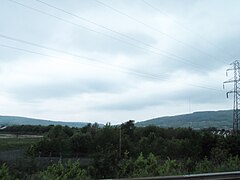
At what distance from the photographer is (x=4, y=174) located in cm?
1371

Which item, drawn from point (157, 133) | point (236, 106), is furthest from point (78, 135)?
point (236, 106)

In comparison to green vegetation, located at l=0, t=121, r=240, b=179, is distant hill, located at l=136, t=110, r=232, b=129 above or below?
above

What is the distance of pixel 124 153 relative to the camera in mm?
22469

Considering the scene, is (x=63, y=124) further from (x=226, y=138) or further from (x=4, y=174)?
(x=4, y=174)

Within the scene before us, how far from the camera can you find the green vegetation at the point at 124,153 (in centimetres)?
1628

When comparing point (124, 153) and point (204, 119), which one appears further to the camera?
point (204, 119)

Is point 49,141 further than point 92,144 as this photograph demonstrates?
No

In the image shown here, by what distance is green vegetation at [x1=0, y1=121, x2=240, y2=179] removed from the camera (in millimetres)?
16281

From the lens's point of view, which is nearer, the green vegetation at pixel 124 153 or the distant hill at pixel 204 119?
the green vegetation at pixel 124 153

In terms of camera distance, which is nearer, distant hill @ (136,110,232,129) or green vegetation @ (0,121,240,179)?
green vegetation @ (0,121,240,179)

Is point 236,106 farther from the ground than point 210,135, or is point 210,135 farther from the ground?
point 236,106

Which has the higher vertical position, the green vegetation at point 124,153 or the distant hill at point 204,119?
the distant hill at point 204,119

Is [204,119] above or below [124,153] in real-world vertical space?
above

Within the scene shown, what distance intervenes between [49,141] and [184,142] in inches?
530
